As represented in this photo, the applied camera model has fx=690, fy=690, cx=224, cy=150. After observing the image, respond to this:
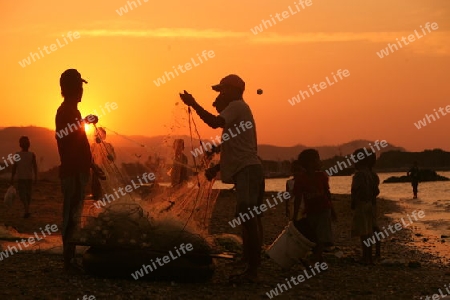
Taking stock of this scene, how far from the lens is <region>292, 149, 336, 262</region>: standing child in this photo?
979 cm

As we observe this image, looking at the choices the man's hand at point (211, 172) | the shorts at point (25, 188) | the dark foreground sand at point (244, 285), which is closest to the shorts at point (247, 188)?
the man's hand at point (211, 172)

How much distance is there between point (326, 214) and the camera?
32.4 ft

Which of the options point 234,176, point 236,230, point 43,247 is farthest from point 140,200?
point 236,230

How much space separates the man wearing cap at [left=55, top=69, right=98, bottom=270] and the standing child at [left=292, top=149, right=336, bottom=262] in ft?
10.2

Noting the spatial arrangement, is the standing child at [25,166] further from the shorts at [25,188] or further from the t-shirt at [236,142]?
the t-shirt at [236,142]

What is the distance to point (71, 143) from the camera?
8500 mm

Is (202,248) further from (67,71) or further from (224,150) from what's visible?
(67,71)

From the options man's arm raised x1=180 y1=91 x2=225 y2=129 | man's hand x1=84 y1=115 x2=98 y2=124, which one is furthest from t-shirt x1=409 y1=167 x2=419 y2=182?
man's arm raised x1=180 y1=91 x2=225 y2=129

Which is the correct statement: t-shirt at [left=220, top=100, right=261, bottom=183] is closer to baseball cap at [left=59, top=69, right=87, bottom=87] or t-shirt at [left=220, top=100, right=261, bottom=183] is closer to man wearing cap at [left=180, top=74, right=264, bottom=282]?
man wearing cap at [left=180, top=74, right=264, bottom=282]

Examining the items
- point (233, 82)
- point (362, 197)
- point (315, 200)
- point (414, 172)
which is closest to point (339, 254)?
point (362, 197)

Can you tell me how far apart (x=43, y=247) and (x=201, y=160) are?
306 centimetres

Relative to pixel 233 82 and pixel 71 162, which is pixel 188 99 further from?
pixel 71 162

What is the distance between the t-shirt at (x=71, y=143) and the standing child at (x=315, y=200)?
3.12 metres

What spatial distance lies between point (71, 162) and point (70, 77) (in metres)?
1.07
